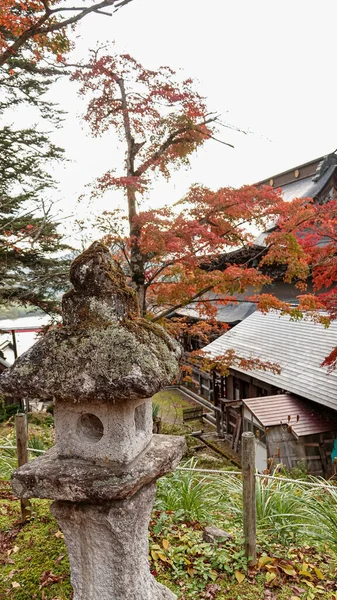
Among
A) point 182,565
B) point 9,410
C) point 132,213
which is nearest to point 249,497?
point 182,565

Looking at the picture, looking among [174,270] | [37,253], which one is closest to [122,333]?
[174,270]

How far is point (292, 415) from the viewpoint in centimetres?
923

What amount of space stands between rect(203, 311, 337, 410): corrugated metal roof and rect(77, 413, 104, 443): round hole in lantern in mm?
7297

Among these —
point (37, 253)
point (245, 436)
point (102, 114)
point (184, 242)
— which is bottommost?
point (245, 436)

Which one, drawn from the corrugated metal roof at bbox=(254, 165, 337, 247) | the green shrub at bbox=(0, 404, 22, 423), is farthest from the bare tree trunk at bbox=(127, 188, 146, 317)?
the corrugated metal roof at bbox=(254, 165, 337, 247)

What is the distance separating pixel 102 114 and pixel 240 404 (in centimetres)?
859

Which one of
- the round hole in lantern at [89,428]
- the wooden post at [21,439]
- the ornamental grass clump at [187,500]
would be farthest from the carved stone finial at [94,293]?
the ornamental grass clump at [187,500]

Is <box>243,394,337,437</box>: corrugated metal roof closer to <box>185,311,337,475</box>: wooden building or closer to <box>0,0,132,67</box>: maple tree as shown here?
<box>185,311,337,475</box>: wooden building

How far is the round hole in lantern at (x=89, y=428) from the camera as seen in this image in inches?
94.2

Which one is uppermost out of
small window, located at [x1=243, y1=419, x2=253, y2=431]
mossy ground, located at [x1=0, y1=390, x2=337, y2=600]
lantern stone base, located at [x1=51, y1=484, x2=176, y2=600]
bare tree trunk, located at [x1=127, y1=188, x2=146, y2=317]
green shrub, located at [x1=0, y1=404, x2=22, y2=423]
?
bare tree trunk, located at [x1=127, y1=188, x2=146, y2=317]

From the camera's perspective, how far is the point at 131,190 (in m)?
7.51

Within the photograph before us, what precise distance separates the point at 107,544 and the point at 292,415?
771cm

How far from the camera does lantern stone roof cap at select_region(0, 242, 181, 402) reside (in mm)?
2029

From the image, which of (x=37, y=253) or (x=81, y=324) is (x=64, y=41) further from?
(x=81, y=324)
